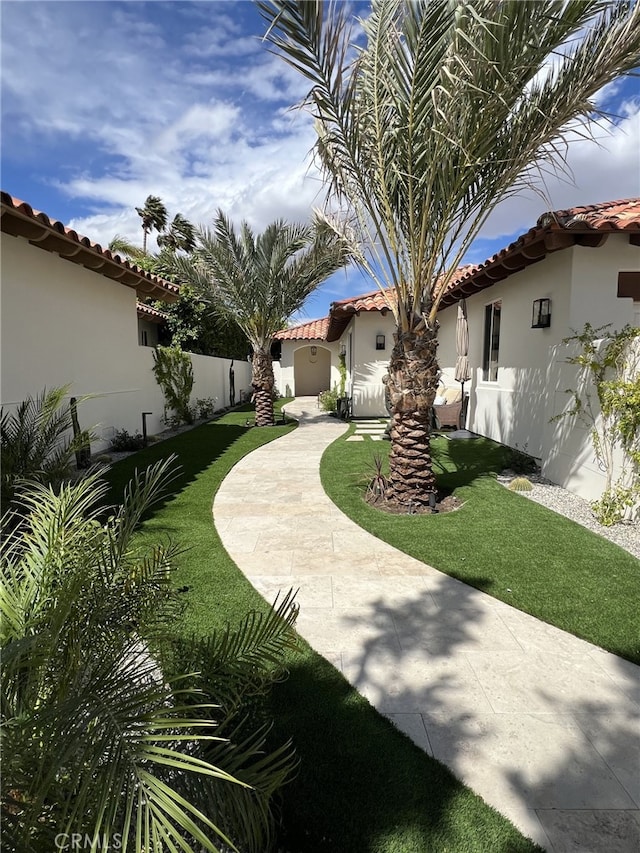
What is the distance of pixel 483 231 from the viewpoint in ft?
21.9

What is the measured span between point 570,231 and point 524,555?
478 centimetres

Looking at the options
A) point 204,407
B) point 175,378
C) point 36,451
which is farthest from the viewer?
point 204,407

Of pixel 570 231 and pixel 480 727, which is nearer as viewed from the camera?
pixel 480 727

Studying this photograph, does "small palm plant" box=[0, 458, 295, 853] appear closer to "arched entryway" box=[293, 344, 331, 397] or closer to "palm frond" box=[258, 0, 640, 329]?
"palm frond" box=[258, 0, 640, 329]

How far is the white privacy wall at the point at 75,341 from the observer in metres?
7.94

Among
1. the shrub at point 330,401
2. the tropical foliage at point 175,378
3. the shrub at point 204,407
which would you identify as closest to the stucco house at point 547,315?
the shrub at point 330,401

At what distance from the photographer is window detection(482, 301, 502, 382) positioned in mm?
12172

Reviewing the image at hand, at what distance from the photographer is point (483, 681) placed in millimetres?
3297

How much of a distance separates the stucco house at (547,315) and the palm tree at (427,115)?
171 centimetres

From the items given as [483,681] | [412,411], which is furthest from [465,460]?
[483,681]

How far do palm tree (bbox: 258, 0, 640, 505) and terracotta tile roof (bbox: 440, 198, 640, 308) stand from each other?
123 centimetres

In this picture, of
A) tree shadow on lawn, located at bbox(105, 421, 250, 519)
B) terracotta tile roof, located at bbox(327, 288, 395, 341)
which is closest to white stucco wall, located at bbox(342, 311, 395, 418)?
terracotta tile roof, located at bbox(327, 288, 395, 341)

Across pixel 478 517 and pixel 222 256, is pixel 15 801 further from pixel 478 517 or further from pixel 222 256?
pixel 222 256

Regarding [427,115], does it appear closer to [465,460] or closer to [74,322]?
[465,460]
